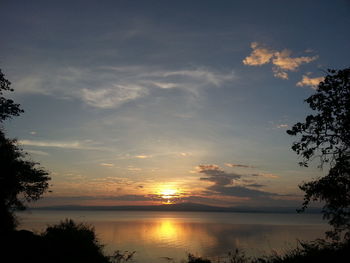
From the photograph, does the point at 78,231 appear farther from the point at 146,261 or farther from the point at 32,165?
the point at 146,261

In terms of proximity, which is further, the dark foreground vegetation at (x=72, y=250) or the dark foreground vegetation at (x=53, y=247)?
the dark foreground vegetation at (x=53, y=247)

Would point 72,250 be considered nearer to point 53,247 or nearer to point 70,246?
point 70,246

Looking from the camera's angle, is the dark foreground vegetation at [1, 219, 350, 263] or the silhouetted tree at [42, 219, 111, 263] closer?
the dark foreground vegetation at [1, 219, 350, 263]

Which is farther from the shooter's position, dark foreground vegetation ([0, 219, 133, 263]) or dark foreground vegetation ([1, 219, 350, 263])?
dark foreground vegetation ([0, 219, 133, 263])

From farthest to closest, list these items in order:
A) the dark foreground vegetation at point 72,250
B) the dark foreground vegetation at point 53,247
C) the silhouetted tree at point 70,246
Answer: the silhouetted tree at point 70,246
the dark foreground vegetation at point 53,247
the dark foreground vegetation at point 72,250

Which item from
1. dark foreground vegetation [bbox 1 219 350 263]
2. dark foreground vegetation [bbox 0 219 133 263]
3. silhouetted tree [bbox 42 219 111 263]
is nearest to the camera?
dark foreground vegetation [bbox 1 219 350 263]

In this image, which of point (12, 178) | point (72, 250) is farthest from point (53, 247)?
point (12, 178)

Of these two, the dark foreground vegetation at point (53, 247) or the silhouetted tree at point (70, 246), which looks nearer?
the dark foreground vegetation at point (53, 247)

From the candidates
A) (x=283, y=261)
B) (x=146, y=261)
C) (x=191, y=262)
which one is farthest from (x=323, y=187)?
(x=146, y=261)

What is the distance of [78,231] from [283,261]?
15029 mm

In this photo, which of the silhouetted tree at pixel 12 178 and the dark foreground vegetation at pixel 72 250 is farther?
the silhouetted tree at pixel 12 178

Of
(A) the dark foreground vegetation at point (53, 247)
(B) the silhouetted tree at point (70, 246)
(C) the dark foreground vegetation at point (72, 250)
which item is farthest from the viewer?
(B) the silhouetted tree at point (70, 246)

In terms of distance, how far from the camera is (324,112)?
1933 centimetres

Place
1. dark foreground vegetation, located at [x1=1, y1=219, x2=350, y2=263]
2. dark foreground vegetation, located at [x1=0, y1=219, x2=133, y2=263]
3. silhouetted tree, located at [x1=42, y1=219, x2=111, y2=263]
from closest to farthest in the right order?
dark foreground vegetation, located at [x1=1, y1=219, x2=350, y2=263] < dark foreground vegetation, located at [x1=0, y1=219, x2=133, y2=263] < silhouetted tree, located at [x1=42, y1=219, x2=111, y2=263]
